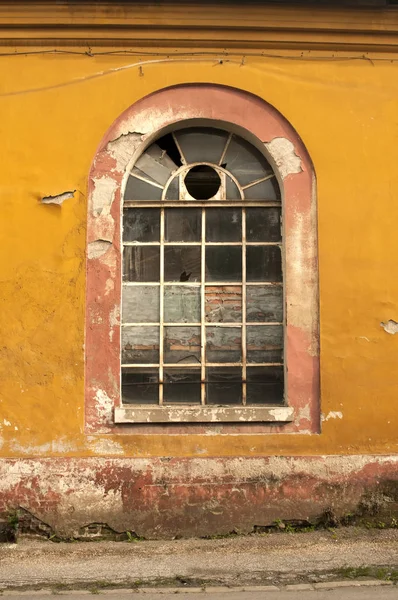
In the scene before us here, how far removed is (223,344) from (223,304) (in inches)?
16.0

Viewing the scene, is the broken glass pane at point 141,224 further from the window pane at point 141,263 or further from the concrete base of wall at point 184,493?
the concrete base of wall at point 184,493

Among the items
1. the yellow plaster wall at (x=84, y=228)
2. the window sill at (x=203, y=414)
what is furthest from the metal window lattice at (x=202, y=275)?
the yellow plaster wall at (x=84, y=228)

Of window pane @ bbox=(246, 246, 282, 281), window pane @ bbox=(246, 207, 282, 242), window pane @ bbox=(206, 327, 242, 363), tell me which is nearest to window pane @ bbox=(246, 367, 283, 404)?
window pane @ bbox=(206, 327, 242, 363)

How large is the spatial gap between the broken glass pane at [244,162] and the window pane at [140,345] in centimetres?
183

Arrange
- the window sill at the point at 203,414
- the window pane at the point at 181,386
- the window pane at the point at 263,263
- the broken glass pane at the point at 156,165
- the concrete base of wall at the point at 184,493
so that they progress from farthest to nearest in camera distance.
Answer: the broken glass pane at the point at 156,165
the window pane at the point at 263,263
the window pane at the point at 181,386
the window sill at the point at 203,414
the concrete base of wall at the point at 184,493

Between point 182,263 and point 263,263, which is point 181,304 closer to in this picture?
point 182,263

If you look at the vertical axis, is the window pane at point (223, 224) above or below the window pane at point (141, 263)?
above

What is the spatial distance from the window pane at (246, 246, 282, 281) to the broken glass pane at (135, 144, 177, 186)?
1.15 m

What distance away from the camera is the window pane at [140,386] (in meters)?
7.38

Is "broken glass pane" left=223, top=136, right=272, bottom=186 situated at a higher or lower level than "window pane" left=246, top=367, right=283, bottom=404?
higher

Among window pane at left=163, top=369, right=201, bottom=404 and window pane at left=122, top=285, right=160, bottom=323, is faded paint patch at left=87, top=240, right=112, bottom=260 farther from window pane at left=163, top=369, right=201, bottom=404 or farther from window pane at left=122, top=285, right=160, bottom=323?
window pane at left=163, top=369, right=201, bottom=404

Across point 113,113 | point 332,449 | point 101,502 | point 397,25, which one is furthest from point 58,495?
point 397,25

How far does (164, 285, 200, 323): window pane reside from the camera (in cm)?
747

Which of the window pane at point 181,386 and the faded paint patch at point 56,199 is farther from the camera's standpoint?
the window pane at point 181,386
